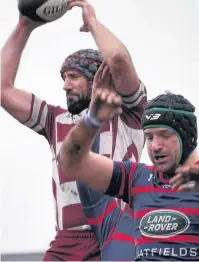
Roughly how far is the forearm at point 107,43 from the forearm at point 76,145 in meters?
0.94

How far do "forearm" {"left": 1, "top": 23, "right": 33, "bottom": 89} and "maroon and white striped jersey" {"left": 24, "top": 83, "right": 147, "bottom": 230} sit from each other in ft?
0.87

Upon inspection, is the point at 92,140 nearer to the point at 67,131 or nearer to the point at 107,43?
the point at 107,43

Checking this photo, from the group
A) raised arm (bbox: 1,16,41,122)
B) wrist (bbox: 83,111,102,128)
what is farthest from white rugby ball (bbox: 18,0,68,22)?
wrist (bbox: 83,111,102,128)

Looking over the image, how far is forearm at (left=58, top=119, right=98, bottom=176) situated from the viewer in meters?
4.79

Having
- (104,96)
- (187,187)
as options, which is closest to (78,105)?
(104,96)

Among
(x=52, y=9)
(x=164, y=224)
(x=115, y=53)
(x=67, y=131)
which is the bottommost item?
(x=164, y=224)

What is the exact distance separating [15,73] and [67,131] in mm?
658

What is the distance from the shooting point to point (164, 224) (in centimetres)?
481

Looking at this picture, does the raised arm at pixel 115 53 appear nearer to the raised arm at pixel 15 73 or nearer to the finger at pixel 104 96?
the raised arm at pixel 15 73

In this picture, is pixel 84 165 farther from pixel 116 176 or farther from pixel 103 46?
pixel 103 46

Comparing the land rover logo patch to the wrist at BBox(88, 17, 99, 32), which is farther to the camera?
the wrist at BBox(88, 17, 99, 32)

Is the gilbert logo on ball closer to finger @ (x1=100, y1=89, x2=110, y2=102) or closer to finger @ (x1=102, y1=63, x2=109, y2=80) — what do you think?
finger @ (x1=102, y1=63, x2=109, y2=80)

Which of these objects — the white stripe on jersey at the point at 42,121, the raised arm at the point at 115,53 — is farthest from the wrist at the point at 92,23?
the white stripe on jersey at the point at 42,121

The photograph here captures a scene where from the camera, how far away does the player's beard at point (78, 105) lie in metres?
6.23
